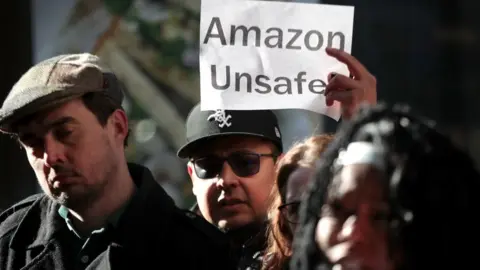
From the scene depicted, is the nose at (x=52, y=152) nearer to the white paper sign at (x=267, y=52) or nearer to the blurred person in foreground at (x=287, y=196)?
the white paper sign at (x=267, y=52)

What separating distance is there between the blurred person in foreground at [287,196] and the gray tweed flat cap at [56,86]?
0.63 meters

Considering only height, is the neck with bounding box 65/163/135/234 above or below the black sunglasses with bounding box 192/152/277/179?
above

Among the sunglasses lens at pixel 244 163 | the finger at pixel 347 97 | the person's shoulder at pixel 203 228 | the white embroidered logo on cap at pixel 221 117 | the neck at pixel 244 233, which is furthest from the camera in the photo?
the white embroidered logo on cap at pixel 221 117

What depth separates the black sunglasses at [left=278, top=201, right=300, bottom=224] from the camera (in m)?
3.60

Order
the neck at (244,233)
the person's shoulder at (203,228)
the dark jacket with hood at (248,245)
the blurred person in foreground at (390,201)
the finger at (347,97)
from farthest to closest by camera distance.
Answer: the neck at (244,233)
the dark jacket with hood at (248,245)
the person's shoulder at (203,228)
the finger at (347,97)
the blurred person in foreground at (390,201)

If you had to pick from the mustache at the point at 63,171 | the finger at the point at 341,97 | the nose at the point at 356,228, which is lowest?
the mustache at the point at 63,171

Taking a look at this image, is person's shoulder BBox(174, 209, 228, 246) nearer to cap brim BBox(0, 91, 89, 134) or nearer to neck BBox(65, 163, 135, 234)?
neck BBox(65, 163, 135, 234)

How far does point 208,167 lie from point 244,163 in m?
0.14

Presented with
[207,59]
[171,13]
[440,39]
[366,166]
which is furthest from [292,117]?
[366,166]

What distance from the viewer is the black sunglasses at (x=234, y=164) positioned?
419cm

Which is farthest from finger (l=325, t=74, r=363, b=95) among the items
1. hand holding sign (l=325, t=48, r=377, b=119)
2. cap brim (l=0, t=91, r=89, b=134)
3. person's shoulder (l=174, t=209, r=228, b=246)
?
cap brim (l=0, t=91, r=89, b=134)

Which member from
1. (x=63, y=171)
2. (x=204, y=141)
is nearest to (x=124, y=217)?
(x=63, y=171)

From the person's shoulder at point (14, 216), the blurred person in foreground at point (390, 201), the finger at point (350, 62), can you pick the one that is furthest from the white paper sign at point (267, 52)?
the blurred person in foreground at point (390, 201)

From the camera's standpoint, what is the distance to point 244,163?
A: 13.8ft
